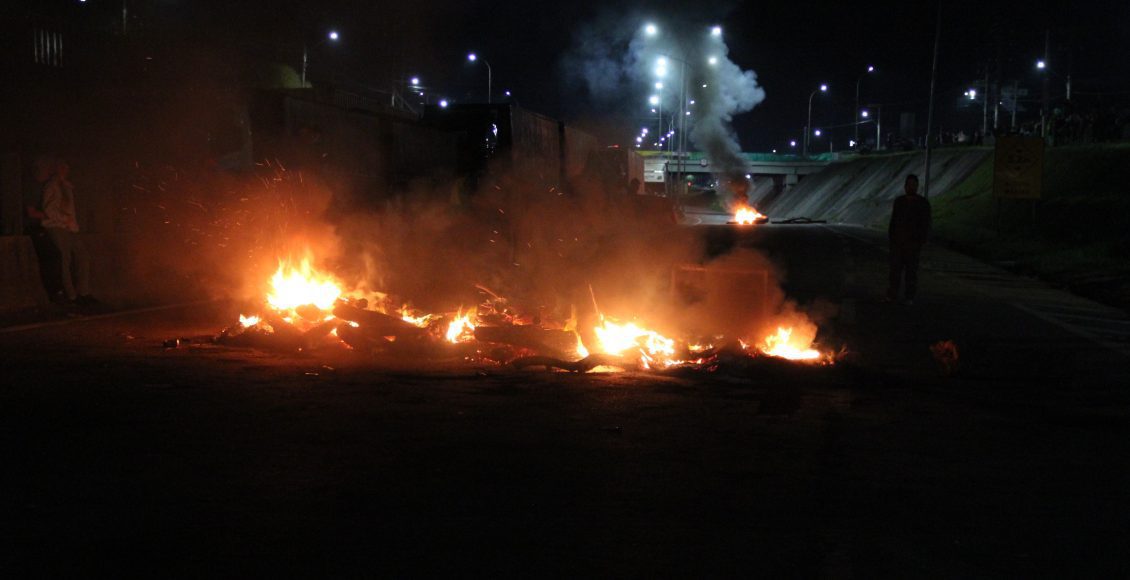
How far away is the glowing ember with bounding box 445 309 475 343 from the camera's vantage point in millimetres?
10516

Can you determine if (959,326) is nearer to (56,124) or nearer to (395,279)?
(395,279)

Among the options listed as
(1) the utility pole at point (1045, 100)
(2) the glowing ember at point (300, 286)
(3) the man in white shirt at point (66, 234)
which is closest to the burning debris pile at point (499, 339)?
(2) the glowing ember at point (300, 286)

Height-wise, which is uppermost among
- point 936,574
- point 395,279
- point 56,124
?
point 56,124

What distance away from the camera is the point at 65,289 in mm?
13477

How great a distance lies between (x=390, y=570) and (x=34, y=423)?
12.3ft

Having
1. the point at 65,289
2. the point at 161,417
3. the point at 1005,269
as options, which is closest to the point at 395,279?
the point at 65,289

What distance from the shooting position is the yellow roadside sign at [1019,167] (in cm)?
2736

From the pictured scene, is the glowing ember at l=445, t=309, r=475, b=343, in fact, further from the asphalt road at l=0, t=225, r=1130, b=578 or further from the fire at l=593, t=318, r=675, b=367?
the fire at l=593, t=318, r=675, b=367

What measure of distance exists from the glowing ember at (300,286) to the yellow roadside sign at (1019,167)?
20.9 metres

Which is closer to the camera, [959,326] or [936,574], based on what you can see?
[936,574]

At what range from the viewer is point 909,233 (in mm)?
14914

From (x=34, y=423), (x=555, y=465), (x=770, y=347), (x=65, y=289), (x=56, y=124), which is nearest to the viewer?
(x=555, y=465)

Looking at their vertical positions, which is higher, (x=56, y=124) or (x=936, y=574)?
(x=56, y=124)

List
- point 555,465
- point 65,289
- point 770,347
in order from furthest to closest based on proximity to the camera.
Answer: point 65,289, point 770,347, point 555,465
